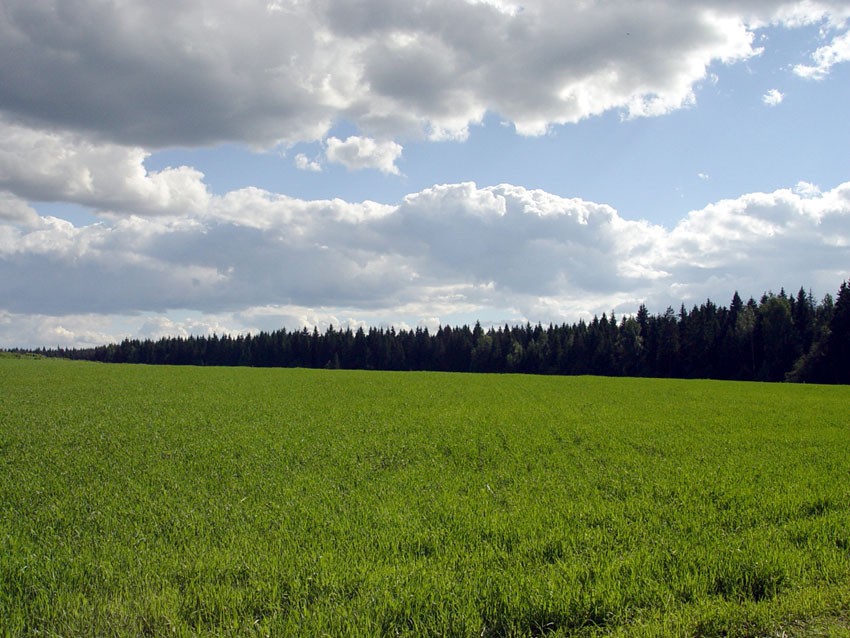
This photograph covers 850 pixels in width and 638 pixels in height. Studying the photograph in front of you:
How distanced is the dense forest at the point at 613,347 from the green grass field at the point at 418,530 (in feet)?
247

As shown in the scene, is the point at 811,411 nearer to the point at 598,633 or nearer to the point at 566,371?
the point at 598,633

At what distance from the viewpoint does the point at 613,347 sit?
106 metres

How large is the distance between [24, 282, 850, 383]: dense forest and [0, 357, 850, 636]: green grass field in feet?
247

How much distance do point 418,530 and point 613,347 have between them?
103 meters

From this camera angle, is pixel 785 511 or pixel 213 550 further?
pixel 785 511

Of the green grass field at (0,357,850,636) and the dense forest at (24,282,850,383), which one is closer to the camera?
the green grass field at (0,357,850,636)

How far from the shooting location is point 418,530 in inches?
362

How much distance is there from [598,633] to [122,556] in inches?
260

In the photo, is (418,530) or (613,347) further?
(613,347)

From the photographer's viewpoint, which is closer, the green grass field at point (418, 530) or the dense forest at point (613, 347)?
the green grass field at point (418, 530)

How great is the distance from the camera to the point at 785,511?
1041 cm

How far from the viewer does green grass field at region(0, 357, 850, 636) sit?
20.8 ft

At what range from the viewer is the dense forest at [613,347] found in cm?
8438

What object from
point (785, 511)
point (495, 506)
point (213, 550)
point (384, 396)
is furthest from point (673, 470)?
point (384, 396)
